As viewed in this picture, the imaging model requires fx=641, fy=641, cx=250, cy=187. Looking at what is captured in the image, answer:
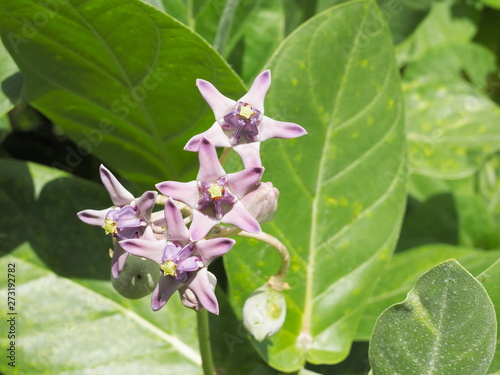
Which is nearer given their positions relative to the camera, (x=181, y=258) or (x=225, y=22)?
(x=181, y=258)

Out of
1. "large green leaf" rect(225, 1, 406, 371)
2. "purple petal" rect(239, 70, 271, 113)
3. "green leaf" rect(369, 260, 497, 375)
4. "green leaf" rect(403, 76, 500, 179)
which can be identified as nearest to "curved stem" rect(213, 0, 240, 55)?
"large green leaf" rect(225, 1, 406, 371)

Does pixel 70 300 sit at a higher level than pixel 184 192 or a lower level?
lower

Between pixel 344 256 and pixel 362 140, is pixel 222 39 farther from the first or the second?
pixel 344 256

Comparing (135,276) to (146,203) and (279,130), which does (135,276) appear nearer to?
(146,203)

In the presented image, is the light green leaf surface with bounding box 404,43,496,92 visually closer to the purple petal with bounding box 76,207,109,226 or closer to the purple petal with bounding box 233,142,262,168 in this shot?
the purple petal with bounding box 233,142,262,168

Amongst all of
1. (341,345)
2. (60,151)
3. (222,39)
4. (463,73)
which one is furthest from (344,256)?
(463,73)

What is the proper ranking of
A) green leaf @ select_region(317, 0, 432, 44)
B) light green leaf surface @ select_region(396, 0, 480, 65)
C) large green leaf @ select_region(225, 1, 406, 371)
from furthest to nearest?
light green leaf surface @ select_region(396, 0, 480, 65)
green leaf @ select_region(317, 0, 432, 44)
large green leaf @ select_region(225, 1, 406, 371)

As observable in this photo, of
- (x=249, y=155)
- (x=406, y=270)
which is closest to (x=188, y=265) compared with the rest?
(x=249, y=155)
